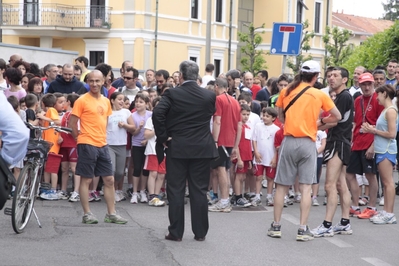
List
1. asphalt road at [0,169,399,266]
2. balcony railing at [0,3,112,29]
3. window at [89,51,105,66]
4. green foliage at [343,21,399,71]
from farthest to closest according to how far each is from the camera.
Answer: window at [89,51,105,66] → balcony railing at [0,3,112,29] → green foliage at [343,21,399,71] → asphalt road at [0,169,399,266]

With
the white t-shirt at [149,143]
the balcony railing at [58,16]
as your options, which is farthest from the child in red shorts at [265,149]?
the balcony railing at [58,16]

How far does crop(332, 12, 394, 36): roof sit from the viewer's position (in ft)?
281

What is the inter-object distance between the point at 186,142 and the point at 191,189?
0.56 metres

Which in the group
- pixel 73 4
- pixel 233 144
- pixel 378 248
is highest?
pixel 73 4

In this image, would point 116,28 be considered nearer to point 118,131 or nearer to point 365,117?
point 118,131

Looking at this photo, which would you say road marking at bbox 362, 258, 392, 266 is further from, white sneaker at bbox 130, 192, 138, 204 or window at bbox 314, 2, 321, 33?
window at bbox 314, 2, 321, 33

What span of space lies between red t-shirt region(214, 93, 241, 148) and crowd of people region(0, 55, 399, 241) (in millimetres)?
15

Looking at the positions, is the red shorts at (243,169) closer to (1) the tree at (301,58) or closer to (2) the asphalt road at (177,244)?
(2) the asphalt road at (177,244)

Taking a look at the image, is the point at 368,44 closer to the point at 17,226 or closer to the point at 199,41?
the point at 17,226

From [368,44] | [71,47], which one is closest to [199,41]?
[71,47]

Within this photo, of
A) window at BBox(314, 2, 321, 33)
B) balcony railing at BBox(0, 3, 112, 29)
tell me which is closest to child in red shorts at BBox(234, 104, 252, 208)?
balcony railing at BBox(0, 3, 112, 29)

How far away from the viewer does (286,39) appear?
17.4 m

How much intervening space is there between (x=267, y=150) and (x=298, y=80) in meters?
3.46

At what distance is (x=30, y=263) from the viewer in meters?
8.08
